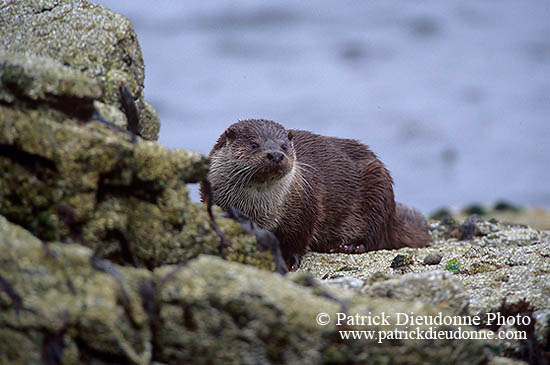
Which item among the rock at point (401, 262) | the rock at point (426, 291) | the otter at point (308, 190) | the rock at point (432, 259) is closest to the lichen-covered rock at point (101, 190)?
the rock at point (426, 291)

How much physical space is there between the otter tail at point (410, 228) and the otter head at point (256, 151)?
1.45 m

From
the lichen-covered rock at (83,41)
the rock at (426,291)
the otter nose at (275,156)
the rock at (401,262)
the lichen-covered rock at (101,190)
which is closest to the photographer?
the lichen-covered rock at (101,190)

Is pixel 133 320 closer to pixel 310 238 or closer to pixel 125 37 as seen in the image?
pixel 125 37

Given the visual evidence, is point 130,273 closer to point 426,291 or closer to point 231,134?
point 426,291

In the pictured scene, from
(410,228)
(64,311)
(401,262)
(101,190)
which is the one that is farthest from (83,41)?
(410,228)

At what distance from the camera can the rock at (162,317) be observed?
1.76 metres

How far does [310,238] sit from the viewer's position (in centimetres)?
442

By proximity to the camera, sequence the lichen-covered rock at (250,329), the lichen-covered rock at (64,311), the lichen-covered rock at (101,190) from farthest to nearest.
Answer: the lichen-covered rock at (101,190) < the lichen-covered rock at (250,329) < the lichen-covered rock at (64,311)

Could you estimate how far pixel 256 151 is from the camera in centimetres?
402

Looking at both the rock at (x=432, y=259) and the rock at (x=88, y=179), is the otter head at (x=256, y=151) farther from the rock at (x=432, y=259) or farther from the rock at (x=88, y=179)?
the rock at (x=88, y=179)

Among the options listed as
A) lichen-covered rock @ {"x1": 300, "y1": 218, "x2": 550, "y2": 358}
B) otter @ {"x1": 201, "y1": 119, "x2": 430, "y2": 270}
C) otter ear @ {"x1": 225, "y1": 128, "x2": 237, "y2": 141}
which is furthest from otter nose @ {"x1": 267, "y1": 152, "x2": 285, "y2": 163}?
lichen-covered rock @ {"x1": 300, "y1": 218, "x2": 550, "y2": 358}

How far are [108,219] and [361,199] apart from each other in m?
3.07

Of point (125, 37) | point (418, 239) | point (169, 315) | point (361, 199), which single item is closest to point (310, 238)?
point (361, 199)

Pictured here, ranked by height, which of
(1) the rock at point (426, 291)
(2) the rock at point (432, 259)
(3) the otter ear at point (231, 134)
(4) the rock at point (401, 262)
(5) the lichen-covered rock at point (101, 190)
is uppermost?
(3) the otter ear at point (231, 134)
